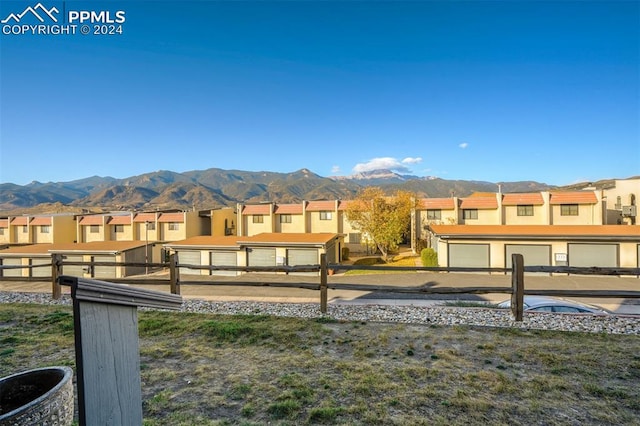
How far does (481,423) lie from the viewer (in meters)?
3.38

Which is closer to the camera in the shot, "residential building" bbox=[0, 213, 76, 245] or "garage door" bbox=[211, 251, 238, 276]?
"garage door" bbox=[211, 251, 238, 276]

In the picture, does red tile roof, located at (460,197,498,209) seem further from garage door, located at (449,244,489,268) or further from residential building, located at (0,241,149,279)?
residential building, located at (0,241,149,279)

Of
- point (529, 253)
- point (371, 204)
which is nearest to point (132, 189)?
point (371, 204)

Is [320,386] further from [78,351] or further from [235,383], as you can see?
[78,351]

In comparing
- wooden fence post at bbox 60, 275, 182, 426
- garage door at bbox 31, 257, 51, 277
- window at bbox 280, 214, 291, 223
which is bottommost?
garage door at bbox 31, 257, 51, 277

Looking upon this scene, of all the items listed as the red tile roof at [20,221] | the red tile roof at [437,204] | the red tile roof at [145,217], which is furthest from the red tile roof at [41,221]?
the red tile roof at [437,204]

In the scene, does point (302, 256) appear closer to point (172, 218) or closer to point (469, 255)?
point (469, 255)

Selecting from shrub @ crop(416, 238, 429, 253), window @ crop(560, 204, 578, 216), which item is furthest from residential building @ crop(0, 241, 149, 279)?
window @ crop(560, 204, 578, 216)

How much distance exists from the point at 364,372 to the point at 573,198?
108 feet

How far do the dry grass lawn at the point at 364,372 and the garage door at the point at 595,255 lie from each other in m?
16.0

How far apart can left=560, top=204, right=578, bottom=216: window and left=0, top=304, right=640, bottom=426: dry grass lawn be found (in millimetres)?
28332

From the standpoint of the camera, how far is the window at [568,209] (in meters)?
28.8

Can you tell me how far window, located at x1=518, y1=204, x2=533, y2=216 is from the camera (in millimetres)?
30344

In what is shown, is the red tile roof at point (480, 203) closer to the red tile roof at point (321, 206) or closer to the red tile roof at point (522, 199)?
the red tile roof at point (522, 199)
